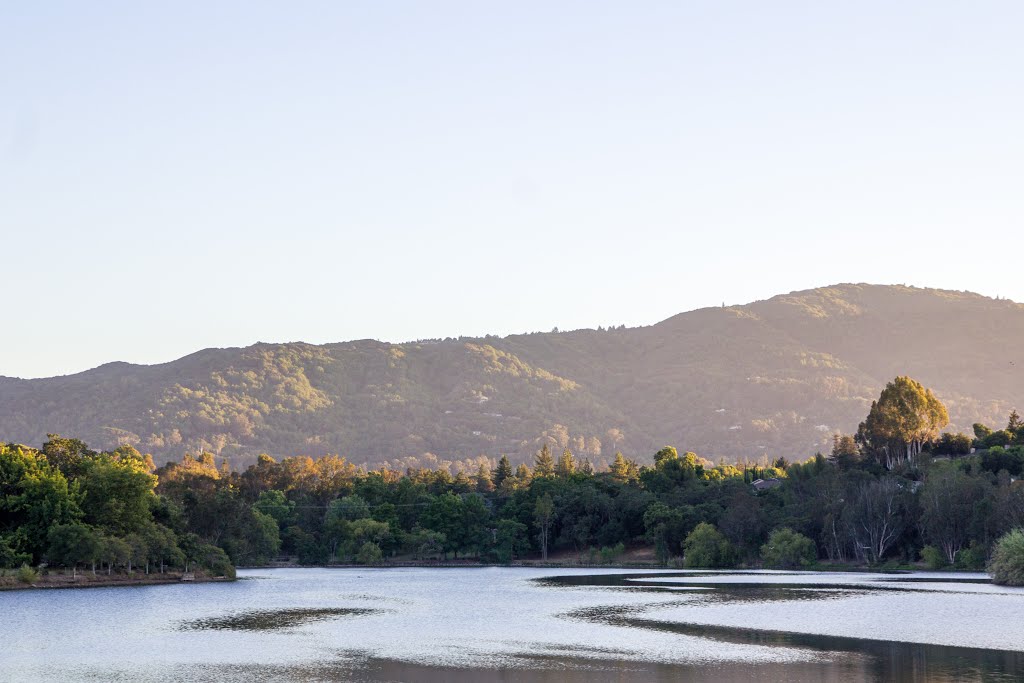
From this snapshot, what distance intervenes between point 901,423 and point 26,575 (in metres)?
90.8

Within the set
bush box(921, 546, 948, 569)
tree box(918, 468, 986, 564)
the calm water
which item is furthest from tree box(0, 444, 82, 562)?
bush box(921, 546, 948, 569)

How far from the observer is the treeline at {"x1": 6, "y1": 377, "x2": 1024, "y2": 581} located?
97925 mm

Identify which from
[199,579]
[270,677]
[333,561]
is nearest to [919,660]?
[270,677]

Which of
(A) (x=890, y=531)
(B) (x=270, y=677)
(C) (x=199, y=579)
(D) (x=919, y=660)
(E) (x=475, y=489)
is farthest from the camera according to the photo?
(E) (x=475, y=489)

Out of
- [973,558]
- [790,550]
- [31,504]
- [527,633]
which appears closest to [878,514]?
[790,550]

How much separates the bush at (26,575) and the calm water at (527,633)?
438cm

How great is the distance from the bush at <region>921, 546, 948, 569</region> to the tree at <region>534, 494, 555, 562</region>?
1746 inches

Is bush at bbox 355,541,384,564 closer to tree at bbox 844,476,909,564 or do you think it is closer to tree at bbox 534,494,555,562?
tree at bbox 534,494,555,562

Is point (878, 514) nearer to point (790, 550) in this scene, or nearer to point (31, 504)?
point (790, 550)

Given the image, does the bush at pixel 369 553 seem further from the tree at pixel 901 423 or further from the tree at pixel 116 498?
the tree at pixel 901 423

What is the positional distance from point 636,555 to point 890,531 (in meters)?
31.3

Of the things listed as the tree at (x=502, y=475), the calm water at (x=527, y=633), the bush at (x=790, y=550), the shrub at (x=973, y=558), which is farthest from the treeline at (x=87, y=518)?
the tree at (x=502, y=475)

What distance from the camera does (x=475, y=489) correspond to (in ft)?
577

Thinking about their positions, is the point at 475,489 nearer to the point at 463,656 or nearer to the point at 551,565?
the point at 551,565
